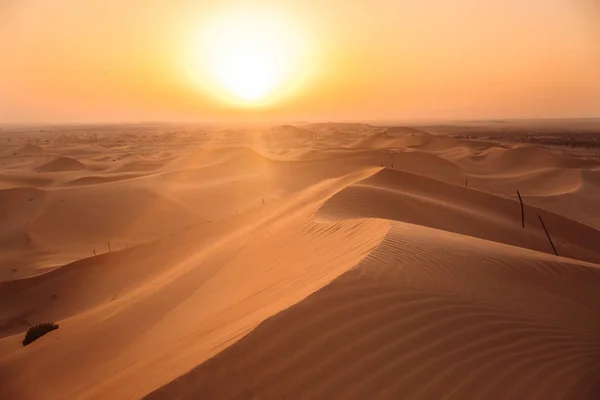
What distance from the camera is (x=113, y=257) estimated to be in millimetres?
9961

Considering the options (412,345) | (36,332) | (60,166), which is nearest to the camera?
(412,345)

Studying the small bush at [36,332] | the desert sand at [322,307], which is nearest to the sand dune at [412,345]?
the desert sand at [322,307]

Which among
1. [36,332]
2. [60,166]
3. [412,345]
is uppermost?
[412,345]

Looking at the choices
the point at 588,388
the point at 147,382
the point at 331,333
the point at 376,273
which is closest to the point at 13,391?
the point at 147,382

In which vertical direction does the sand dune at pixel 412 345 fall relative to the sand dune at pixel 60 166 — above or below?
above

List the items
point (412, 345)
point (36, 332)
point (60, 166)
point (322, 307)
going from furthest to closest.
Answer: point (60, 166) < point (36, 332) < point (322, 307) < point (412, 345)

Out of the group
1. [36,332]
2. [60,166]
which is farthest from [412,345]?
[60,166]

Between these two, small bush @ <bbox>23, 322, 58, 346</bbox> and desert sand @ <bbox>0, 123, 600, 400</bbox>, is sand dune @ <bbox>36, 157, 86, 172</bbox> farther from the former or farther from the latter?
small bush @ <bbox>23, 322, 58, 346</bbox>

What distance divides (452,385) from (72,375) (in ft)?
14.4

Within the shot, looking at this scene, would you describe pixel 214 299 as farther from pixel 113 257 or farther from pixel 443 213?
pixel 443 213

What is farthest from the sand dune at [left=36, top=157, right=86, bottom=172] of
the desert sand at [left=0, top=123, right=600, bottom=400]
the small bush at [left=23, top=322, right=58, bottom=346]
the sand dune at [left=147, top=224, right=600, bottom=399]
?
the sand dune at [left=147, top=224, right=600, bottom=399]

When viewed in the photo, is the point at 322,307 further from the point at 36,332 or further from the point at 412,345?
the point at 36,332

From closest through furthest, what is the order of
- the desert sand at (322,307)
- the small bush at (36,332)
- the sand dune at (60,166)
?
1. the desert sand at (322,307)
2. the small bush at (36,332)
3. the sand dune at (60,166)

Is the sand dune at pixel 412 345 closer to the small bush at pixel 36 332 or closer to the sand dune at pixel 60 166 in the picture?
the small bush at pixel 36 332
